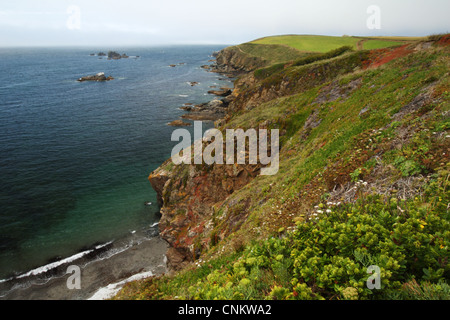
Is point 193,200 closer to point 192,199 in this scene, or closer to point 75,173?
point 192,199

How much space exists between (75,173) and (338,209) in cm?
4598

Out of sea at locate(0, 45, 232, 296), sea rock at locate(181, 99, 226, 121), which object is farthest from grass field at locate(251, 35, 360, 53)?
sea at locate(0, 45, 232, 296)

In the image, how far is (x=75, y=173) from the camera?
41.1 m

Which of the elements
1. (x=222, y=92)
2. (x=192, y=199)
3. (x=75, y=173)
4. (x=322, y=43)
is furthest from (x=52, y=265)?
(x=322, y=43)

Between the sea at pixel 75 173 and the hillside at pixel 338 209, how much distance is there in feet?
39.4

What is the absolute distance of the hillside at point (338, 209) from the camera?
14.9 feet

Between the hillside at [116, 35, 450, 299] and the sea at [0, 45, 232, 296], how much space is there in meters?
12.0

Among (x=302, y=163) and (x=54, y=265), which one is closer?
(x=302, y=163)

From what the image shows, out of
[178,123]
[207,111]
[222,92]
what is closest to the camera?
[178,123]

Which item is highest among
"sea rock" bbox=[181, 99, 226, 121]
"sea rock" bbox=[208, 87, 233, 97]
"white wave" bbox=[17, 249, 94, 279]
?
"sea rock" bbox=[208, 87, 233, 97]

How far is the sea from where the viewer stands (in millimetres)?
28062

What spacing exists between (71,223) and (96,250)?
272 inches

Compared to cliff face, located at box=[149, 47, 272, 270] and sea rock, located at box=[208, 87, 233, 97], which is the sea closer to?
sea rock, located at box=[208, 87, 233, 97]

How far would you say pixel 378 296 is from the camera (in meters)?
4.09
